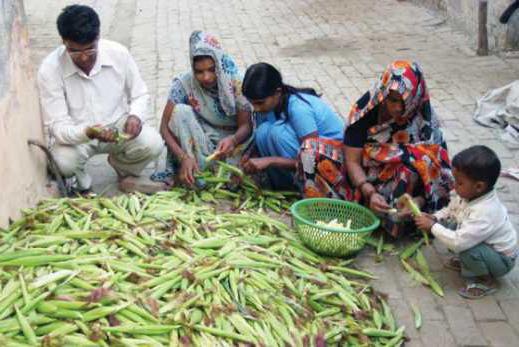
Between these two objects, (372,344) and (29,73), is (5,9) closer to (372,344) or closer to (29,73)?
(29,73)

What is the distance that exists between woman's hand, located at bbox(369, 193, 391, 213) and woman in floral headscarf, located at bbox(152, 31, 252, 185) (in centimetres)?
107

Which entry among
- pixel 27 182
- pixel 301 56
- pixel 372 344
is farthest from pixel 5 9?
pixel 301 56

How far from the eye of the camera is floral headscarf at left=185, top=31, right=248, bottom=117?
13.9ft

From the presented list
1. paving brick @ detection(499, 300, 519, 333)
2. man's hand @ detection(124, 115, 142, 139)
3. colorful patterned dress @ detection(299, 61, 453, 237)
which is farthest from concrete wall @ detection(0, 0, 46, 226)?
paving brick @ detection(499, 300, 519, 333)

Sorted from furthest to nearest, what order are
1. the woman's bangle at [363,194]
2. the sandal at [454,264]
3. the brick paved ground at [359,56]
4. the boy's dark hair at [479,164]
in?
the woman's bangle at [363,194]
the sandal at [454,264]
the brick paved ground at [359,56]
the boy's dark hair at [479,164]

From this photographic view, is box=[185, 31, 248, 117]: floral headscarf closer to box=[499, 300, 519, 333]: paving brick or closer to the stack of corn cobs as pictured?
the stack of corn cobs

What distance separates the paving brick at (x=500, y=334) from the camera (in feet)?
10.4

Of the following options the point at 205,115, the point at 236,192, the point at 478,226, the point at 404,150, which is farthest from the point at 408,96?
the point at 205,115

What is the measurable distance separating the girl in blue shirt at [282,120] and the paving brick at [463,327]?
4.33 ft

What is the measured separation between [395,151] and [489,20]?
4989mm

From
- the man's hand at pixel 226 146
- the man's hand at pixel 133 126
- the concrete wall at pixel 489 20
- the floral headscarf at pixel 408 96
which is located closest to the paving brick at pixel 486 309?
the floral headscarf at pixel 408 96

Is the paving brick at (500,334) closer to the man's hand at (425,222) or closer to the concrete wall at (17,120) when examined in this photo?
the man's hand at (425,222)

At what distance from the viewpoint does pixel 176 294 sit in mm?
3025

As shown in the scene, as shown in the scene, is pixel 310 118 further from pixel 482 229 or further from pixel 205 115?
pixel 482 229
